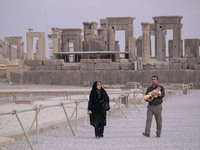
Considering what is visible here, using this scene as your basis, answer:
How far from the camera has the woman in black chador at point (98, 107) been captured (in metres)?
9.11

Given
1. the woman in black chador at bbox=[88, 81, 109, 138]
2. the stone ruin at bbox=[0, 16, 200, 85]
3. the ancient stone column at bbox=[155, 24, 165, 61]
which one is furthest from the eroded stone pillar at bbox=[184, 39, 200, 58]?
the woman in black chador at bbox=[88, 81, 109, 138]

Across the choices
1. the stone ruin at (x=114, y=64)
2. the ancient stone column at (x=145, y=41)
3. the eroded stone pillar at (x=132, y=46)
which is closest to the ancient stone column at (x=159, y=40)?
the stone ruin at (x=114, y=64)

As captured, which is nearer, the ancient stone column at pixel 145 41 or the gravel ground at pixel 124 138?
the gravel ground at pixel 124 138

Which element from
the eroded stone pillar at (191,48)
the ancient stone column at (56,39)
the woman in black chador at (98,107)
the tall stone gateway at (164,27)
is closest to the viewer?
the woman in black chador at (98,107)

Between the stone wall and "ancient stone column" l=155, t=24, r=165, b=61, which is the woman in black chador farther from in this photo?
"ancient stone column" l=155, t=24, r=165, b=61

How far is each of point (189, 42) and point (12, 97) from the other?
16148 millimetres

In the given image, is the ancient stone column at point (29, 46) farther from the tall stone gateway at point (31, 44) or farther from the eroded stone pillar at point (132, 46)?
the eroded stone pillar at point (132, 46)

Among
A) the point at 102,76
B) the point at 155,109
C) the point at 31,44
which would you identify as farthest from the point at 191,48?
the point at 155,109

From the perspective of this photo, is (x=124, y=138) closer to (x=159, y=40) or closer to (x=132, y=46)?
(x=132, y=46)

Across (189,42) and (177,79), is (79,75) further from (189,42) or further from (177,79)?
(189,42)

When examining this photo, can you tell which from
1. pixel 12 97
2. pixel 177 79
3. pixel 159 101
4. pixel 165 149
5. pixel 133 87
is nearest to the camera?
pixel 165 149

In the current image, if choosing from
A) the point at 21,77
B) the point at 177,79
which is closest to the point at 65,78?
the point at 21,77

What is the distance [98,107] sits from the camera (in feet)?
30.2

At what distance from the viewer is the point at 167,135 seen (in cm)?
923
